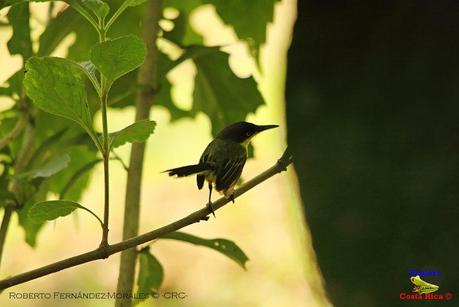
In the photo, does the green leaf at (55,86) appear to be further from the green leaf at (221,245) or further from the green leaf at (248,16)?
the green leaf at (248,16)

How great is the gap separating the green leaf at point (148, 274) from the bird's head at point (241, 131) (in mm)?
172

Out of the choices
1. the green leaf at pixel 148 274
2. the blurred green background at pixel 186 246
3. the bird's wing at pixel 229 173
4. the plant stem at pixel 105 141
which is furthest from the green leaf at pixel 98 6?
the blurred green background at pixel 186 246

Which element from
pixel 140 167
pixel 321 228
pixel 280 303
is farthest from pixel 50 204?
pixel 280 303

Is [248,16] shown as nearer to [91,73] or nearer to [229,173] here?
[229,173]

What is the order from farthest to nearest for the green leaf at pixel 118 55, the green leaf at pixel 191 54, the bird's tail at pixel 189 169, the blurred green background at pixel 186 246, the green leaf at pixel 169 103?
1. the blurred green background at pixel 186 246
2. the green leaf at pixel 169 103
3. the green leaf at pixel 191 54
4. the bird's tail at pixel 189 169
5. the green leaf at pixel 118 55

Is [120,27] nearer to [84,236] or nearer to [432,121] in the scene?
[432,121]

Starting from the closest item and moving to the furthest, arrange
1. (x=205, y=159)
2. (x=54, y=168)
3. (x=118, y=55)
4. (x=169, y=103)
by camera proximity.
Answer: (x=118, y=55)
(x=54, y=168)
(x=205, y=159)
(x=169, y=103)

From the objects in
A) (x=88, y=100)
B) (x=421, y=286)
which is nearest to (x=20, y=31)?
(x=88, y=100)

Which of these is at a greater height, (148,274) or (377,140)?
(377,140)

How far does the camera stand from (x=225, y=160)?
2.65ft

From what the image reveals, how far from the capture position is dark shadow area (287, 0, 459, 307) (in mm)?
859

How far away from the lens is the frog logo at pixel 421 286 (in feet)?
2.63

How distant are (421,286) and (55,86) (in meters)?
0.48

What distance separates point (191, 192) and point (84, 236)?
403 millimetres
